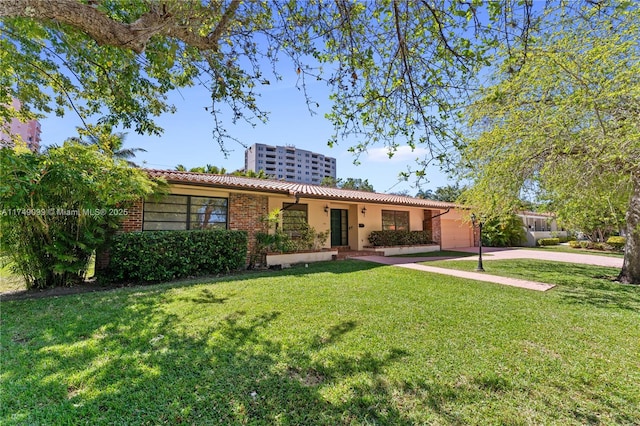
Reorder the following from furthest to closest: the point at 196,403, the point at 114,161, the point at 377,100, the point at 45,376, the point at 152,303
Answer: the point at 114,161
the point at 152,303
the point at 377,100
the point at 45,376
the point at 196,403

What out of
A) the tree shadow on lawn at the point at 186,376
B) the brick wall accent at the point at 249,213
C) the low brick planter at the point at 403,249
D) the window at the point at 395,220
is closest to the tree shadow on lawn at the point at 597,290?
the tree shadow on lawn at the point at 186,376

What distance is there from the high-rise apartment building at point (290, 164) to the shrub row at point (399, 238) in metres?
75.1

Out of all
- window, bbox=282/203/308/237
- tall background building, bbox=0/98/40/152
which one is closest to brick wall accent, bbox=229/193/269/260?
window, bbox=282/203/308/237

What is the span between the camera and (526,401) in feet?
8.80

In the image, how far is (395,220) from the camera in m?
17.1

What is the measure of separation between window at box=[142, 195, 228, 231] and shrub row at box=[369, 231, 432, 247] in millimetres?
8542

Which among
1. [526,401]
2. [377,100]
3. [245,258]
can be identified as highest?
[377,100]

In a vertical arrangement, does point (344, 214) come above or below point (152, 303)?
above

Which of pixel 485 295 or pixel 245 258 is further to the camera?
pixel 245 258

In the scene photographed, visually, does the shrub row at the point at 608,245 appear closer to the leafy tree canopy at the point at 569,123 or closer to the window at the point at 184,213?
the leafy tree canopy at the point at 569,123

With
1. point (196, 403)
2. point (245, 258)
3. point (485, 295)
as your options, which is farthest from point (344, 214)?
point (196, 403)

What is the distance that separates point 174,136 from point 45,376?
5.72 metres

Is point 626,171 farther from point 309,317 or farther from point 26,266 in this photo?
point 26,266

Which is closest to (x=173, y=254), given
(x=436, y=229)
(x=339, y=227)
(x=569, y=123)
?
(x=339, y=227)
